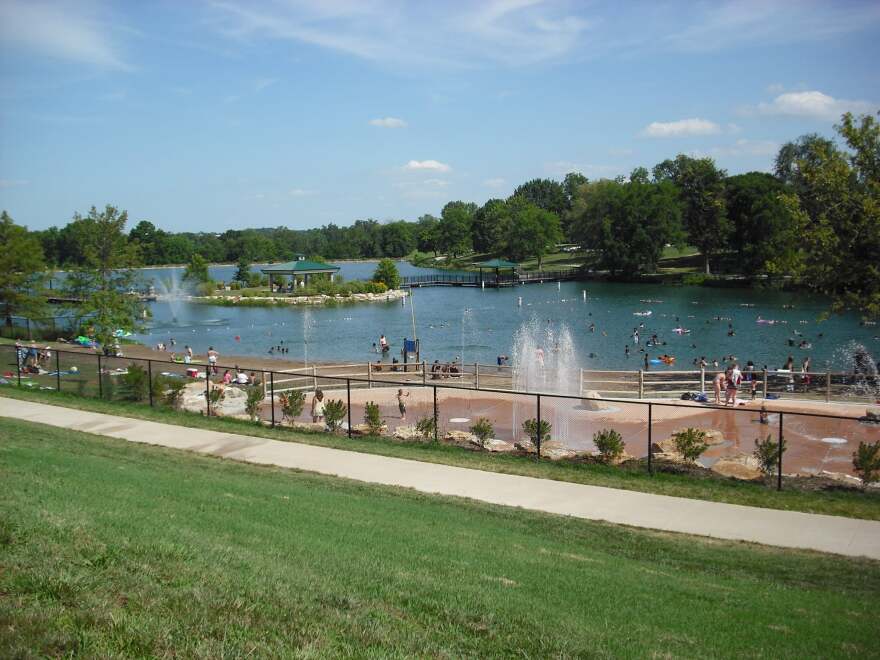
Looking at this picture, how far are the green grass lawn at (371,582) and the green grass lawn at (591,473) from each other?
3102mm

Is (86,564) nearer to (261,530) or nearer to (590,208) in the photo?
(261,530)

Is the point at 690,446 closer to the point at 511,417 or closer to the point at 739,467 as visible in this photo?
the point at 739,467

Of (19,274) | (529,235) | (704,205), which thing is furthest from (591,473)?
(529,235)

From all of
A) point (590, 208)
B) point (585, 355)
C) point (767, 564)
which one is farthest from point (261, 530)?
point (590, 208)

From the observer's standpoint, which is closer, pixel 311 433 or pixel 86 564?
pixel 86 564

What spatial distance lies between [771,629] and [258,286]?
125465 millimetres

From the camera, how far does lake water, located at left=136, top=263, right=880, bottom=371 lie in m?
55.4

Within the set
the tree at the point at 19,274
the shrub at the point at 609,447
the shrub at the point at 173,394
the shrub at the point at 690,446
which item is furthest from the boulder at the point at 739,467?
the tree at the point at 19,274

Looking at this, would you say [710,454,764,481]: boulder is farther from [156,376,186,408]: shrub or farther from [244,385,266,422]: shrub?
[156,376,186,408]: shrub

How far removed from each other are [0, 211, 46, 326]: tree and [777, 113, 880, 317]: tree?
48.3m

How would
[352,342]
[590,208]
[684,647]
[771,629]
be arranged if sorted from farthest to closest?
[590,208] < [352,342] < [771,629] < [684,647]

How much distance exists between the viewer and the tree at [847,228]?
29641 mm

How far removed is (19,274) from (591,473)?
2011 inches

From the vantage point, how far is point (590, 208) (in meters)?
141
